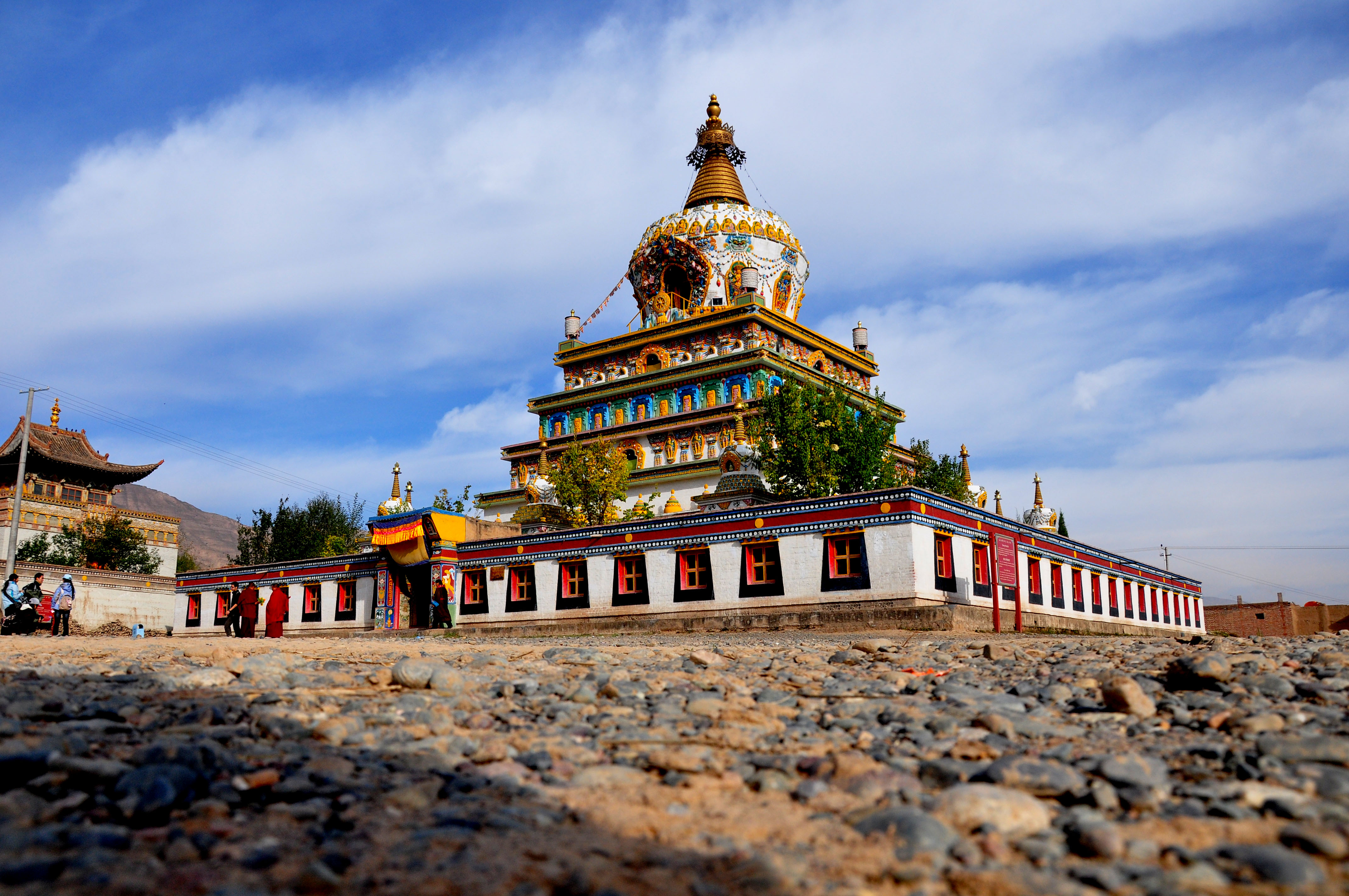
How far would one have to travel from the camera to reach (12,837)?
4.03m

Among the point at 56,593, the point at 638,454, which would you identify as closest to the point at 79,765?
the point at 56,593

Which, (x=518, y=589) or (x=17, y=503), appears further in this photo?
(x=17, y=503)

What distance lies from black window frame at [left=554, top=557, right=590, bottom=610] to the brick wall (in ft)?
110

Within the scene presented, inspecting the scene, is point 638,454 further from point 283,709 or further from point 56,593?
point 283,709

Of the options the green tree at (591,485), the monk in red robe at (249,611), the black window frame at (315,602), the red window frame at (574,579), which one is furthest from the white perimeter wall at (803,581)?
the green tree at (591,485)

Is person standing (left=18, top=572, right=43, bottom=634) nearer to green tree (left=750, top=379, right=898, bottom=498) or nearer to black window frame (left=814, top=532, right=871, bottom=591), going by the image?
black window frame (left=814, top=532, right=871, bottom=591)

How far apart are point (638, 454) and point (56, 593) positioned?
23380mm

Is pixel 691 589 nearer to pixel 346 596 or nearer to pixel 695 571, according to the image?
pixel 695 571

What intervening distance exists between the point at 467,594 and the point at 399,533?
319 centimetres

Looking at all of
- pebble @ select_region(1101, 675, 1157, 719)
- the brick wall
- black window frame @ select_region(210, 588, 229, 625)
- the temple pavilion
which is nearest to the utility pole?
black window frame @ select_region(210, 588, 229, 625)

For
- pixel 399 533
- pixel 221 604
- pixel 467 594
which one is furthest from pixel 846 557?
pixel 221 604

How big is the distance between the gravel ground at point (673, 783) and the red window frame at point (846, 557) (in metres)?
13.7

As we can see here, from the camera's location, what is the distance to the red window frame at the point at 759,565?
939 inches

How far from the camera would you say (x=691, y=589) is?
25156mm
